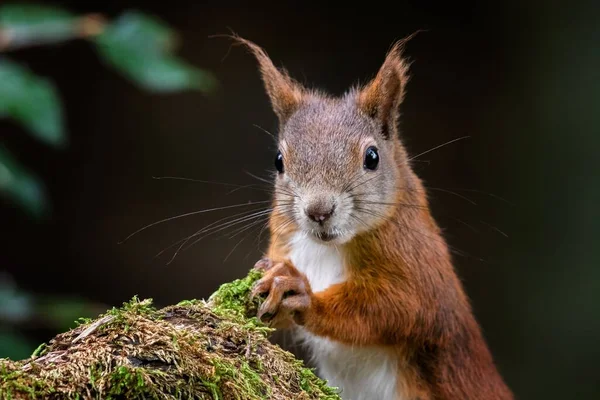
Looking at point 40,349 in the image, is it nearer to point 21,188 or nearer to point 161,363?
point 161,363

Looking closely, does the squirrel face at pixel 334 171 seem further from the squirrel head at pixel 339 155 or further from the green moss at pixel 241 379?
the green moss at pixel 241 379

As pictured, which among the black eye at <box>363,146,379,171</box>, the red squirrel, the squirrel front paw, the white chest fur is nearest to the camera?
the squirrel front paw

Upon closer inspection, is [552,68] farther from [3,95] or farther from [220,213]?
[3,95]

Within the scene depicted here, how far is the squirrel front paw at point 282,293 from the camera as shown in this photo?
244 cm

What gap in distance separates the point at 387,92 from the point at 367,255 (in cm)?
57

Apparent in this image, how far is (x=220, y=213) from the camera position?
612cm

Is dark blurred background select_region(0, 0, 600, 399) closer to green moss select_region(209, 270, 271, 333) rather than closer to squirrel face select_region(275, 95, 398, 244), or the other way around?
squirrel face select_region(275, 95, 398, 244)

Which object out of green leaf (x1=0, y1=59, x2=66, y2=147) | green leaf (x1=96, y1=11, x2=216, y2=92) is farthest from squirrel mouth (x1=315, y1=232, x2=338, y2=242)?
green leaf (x1=0, y1=59, x2=66, y2=147)

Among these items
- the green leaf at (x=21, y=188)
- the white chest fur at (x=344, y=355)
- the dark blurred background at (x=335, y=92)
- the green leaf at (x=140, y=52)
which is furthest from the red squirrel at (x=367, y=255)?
the dark blurred background at (x=335, y=92)

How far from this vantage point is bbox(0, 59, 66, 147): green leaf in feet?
9.24

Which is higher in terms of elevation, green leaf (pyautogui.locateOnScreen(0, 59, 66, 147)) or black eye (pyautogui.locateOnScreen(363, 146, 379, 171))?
green leaf (pyautogui.locateOnScreen(0, 59, 66, 147))

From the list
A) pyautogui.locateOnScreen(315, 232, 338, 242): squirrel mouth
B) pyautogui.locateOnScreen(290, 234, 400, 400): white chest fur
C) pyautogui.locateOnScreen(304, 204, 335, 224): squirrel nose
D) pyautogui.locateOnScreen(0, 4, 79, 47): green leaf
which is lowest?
pyautogui.locateOnScreen(290, 234, 400, 400): white chest fur

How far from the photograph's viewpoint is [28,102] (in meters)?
2.85

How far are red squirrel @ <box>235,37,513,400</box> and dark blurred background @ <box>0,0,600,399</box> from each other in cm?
286
